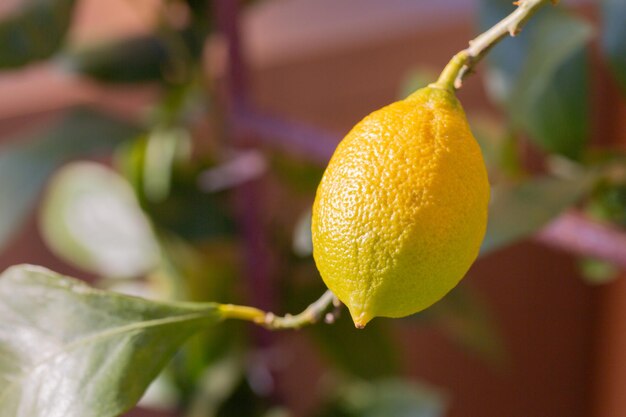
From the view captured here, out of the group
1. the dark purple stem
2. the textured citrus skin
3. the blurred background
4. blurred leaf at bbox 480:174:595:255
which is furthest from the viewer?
the dark purple stem

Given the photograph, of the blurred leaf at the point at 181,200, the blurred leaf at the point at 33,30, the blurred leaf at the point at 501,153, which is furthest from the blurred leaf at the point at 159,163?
the blurred leaf at the point at 501,153

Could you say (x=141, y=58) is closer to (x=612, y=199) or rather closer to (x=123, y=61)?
(x=123, y=61)

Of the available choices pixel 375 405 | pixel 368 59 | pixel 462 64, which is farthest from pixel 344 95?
pixel 462 64

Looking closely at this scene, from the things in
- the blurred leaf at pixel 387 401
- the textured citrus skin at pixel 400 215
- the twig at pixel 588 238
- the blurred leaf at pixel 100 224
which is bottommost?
the blurred leaf at pixel 387 401

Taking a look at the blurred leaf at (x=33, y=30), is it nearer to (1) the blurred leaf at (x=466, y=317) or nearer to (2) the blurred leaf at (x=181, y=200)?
(2) the blurred leaf at (x=181, y=200)

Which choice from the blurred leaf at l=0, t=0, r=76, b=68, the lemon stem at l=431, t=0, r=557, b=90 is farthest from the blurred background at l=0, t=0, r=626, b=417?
the lemon stem at l=431, t=0, r=557, b=90

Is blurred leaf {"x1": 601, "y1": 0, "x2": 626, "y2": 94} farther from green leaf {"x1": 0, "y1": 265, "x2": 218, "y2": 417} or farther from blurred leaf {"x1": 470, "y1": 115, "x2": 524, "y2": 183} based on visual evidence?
green leaf {"x1": 0, "y1": 265, "x2": 218, "y2": 417}

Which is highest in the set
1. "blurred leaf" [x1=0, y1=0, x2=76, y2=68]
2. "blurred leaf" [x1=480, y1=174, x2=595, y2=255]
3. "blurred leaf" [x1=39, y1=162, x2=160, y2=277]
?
"blurred leaf" [x1=0, y1=0, x2=76, y2=68]
